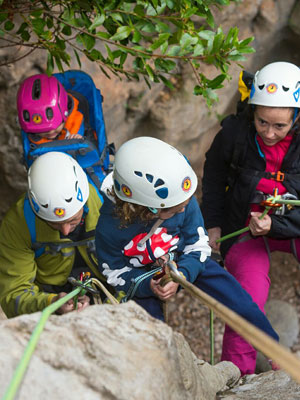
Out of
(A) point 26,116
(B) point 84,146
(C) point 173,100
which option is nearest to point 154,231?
(B) point 84,146

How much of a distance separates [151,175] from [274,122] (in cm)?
120

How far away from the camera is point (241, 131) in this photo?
12.0 feet

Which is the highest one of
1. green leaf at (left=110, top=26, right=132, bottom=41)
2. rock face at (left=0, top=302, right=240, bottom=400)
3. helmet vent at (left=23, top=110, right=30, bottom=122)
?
green leaf at (left=110, top=26, right=132, bottom=41)

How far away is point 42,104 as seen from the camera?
3.77 m

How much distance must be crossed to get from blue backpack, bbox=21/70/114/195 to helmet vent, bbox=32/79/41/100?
29 centimetres

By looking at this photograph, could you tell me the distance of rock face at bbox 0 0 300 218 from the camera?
208 inches

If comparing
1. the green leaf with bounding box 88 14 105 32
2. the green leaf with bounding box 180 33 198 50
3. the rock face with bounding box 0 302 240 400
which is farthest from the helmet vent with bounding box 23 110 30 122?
the rock face with bounding box 0 302 240 400

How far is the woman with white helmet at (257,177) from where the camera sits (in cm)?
346

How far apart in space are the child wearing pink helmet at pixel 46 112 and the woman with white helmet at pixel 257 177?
113cm

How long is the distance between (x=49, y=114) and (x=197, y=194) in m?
3.92

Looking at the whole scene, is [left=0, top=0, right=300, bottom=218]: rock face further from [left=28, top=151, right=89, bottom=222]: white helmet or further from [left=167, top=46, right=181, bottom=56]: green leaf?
[left=167, top=46, right=181, bottom=56]: green leaf

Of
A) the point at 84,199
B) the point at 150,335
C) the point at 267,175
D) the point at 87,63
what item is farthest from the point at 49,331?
the point at 87,63

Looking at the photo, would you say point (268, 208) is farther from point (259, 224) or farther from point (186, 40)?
point (186, 40)

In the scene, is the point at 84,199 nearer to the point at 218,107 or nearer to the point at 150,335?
the point at 150,335
